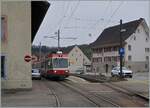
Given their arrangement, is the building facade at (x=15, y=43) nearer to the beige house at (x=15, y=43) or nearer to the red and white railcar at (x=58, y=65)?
the beige house at (x=15, y=43)

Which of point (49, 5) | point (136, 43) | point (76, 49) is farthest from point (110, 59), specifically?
point (49, 5)

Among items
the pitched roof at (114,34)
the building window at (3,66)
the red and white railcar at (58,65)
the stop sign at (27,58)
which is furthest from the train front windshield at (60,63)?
the pitched roof at (114,34)

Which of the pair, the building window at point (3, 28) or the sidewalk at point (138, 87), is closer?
the sidewalk at point (138, 87)

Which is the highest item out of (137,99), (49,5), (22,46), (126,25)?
(126,25)

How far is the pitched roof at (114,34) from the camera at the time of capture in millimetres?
103875

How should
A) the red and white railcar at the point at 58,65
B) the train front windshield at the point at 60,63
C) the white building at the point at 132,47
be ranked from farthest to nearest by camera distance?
the white building at the point at 132,47 < the train front windshield at the point at 60,63 < the red and white railcar at the point at 58,65

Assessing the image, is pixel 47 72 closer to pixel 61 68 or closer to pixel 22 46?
pixel 61 68

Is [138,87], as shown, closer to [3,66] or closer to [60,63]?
[3,66]

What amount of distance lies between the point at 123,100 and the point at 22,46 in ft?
31.9

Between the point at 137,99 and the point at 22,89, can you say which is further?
the point at 22,89

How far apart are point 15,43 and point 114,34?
268 ft

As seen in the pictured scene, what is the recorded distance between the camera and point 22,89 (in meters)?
30.7

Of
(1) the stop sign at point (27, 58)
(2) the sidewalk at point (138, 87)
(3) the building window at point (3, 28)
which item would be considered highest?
(3) the building window at point (3, 28)

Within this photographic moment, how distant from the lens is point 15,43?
31109 mm
